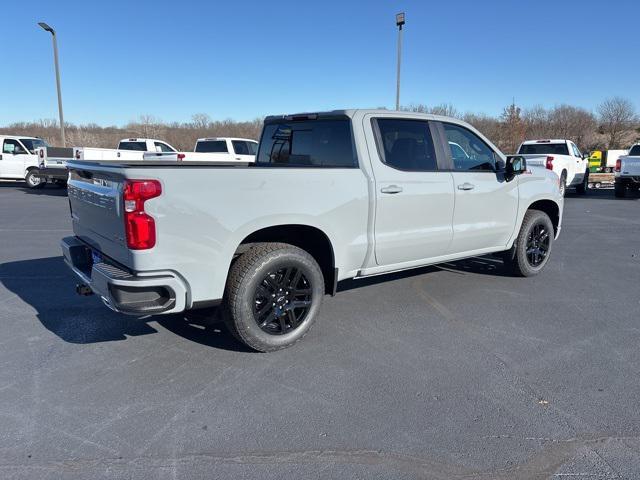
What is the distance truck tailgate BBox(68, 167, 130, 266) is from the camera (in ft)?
10.9

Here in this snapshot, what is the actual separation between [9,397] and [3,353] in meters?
0.82

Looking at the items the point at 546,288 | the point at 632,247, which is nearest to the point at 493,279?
the point at 546,288

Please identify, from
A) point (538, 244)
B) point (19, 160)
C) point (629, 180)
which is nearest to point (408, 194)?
A: point (538, 244)

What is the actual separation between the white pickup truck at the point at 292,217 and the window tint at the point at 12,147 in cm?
1655

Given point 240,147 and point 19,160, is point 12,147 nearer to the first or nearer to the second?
point 19,160

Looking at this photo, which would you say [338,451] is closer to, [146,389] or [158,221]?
[146,389]

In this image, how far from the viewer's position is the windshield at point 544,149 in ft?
55.3

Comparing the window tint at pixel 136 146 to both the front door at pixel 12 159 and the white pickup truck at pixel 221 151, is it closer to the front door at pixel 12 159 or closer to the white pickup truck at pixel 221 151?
the white pickup truck at pixel 221 151

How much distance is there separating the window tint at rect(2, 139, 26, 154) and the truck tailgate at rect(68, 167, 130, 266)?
1676 cm

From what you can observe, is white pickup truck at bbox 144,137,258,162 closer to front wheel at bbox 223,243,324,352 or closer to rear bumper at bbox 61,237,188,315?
front wheel at bbox 223,243,324,352

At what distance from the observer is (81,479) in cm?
248

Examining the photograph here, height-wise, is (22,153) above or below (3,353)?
above

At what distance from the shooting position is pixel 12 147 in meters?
18.2

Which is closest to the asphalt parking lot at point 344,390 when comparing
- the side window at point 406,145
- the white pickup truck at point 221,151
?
the side window at point 406,145
